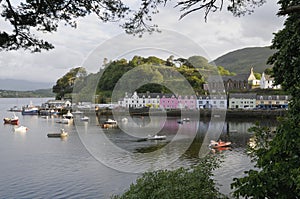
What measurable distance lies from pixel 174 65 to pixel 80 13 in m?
61.4

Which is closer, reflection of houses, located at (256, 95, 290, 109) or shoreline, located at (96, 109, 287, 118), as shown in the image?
shoreline, located at (96, 109, 287, 118)

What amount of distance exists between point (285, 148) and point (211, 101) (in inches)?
2412

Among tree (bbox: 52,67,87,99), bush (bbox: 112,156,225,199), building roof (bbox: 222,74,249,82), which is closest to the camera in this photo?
bush (bbox: 112,156,225,199)

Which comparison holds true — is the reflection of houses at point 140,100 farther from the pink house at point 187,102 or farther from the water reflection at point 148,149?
the water reflection at point 148,149

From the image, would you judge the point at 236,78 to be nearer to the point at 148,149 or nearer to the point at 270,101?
the point at 270,101

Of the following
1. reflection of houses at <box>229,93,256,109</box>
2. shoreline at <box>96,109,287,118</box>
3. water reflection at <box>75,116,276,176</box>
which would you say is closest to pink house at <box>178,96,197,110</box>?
shoreline at <box>96,109,287,118</box>

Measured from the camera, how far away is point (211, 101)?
6556 centimetres

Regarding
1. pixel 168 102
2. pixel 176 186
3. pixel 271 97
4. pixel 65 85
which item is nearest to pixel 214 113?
pixel 168 102

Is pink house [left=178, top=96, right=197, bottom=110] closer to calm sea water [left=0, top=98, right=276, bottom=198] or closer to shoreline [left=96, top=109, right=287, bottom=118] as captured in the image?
shoreline [left=96, top=109, right=287, bottom=118]

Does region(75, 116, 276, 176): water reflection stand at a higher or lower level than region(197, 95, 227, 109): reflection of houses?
lower

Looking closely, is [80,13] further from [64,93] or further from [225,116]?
[64,93]

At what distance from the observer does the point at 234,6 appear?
233 inches

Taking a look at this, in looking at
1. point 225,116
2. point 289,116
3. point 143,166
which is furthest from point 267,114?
point 289,116

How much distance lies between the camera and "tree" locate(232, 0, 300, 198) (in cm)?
506
